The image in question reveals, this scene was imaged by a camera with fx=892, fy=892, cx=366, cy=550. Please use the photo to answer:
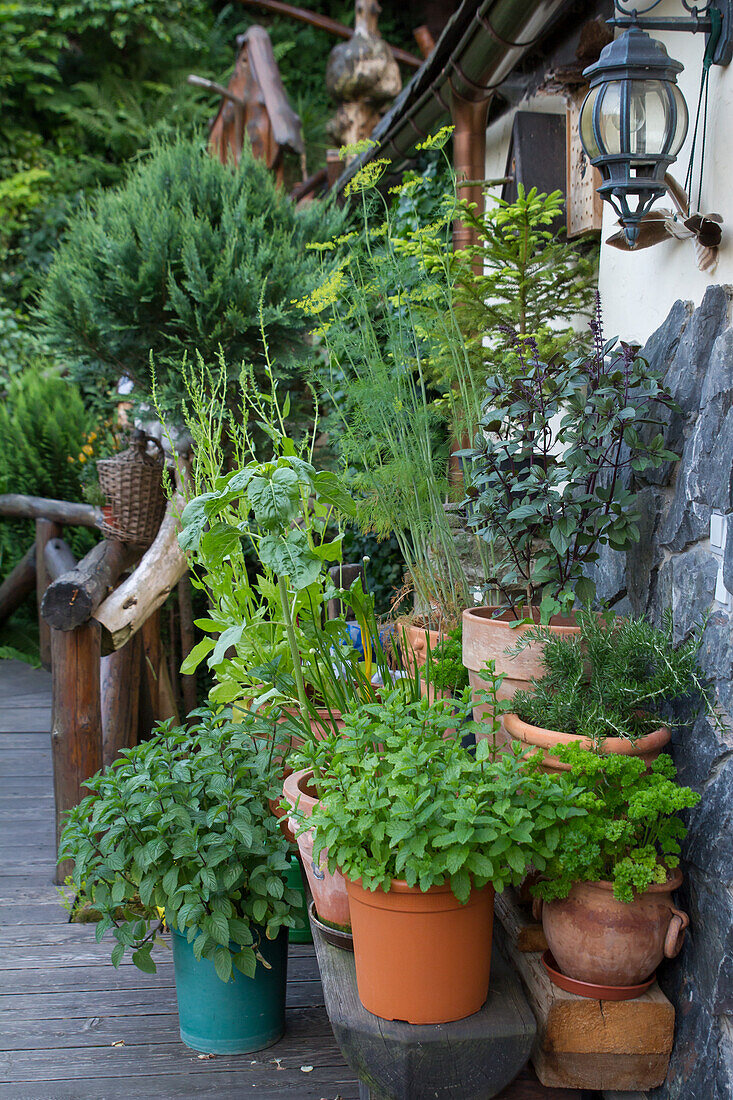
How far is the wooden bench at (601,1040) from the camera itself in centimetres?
166

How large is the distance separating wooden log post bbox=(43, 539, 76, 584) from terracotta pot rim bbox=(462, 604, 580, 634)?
11.0 feet

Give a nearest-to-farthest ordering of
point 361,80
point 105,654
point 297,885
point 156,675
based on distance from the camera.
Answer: point 297,885, point 105,654, point 156,675, point 361,80

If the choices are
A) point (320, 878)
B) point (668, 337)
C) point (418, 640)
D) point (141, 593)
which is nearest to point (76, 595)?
point (141, 593)

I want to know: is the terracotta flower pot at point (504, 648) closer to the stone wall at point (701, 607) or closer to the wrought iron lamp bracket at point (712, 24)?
the stone wall at point (701, 607)

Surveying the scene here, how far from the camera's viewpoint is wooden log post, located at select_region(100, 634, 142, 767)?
152 inches

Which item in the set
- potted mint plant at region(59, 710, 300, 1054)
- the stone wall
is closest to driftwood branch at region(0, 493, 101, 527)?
potted mint plant at region(59, 710, 300, 1054)

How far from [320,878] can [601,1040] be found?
0.65 metres

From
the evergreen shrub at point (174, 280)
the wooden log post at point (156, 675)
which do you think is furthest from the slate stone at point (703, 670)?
the wooden log post at point (156, 675)

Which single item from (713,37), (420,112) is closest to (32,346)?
(420,112)

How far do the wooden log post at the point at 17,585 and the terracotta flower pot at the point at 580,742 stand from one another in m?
5.11

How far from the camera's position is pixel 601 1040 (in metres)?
1.67

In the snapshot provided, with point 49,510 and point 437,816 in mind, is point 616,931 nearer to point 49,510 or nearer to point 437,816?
point 437,816

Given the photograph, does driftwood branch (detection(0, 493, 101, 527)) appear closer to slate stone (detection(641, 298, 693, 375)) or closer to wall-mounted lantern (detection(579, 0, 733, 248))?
slate stone (detection(641, 298, 693, 375))

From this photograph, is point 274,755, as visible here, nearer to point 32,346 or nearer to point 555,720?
point 555,720
